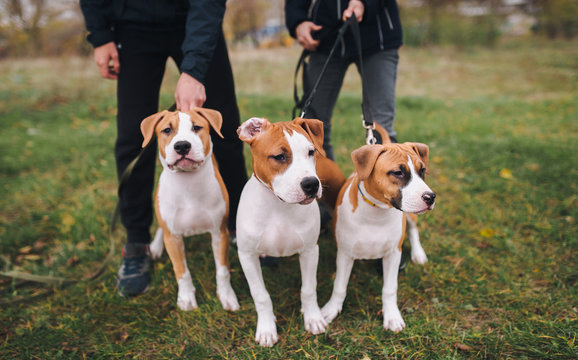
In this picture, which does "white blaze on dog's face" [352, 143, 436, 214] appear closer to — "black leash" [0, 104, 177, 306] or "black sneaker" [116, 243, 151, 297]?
"black leash" [0, 104, 177, 306]

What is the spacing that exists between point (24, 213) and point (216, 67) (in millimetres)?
2970

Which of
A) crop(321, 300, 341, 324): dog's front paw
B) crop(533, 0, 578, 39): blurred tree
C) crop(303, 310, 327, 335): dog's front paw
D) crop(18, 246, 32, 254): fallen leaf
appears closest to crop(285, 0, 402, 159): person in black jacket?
crop(321, 300, 341, 324): dog's front paw

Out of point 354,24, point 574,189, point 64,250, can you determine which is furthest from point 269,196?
point 574,189

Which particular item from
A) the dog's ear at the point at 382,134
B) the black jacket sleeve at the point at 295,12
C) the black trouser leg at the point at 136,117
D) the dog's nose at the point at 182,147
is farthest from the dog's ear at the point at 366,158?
the black trouser leg at the point at 136,117

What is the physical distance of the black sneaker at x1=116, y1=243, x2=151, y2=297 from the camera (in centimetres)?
283

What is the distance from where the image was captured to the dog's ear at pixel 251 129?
83.0 inches

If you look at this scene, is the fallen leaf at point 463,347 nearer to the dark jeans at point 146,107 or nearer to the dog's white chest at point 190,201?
the dog's white chest at point 190,201

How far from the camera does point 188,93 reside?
7.95 feet

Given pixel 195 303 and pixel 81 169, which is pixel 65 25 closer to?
pixel 81 169

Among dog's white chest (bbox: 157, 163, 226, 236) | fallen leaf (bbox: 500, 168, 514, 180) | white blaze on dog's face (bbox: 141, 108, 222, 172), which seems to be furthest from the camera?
fallen leaf (bbox: 500, 168, 514, 180)

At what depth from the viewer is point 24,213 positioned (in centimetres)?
411

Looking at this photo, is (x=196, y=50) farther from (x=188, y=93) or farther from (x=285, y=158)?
(x=285, y=158)

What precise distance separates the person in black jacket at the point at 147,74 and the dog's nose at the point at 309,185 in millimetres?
1021

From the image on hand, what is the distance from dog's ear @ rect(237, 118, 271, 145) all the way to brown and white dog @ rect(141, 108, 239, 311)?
0.26m
